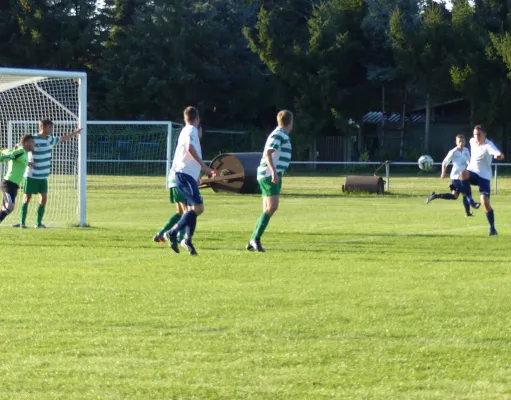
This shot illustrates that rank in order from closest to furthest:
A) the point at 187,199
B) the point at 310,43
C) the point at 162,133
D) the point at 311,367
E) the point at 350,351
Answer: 1. the point at 311,367
2. the point at 350,351
3. the point at 187,199
4. the point at 162,133
5. the point at 310,43

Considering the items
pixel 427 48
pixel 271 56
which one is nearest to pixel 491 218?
pixel 427 48

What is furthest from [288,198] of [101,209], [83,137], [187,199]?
[187,199]

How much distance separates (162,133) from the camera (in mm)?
50000

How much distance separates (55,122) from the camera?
73.3ft

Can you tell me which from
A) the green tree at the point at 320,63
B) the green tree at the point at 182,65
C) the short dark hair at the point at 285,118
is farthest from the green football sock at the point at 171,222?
the green tree at the point at 182,65

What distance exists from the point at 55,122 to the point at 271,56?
120 feet

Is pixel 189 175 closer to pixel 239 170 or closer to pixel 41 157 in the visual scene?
pixel 41 157

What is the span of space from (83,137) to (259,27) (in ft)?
136

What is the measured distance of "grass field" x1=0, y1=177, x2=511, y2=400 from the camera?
5887 millimetres

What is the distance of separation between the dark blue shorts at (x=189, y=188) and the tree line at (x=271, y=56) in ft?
138

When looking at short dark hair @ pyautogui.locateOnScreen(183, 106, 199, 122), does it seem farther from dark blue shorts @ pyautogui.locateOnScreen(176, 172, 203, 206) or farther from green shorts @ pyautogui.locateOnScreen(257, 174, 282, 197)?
green shorts @ pyautogui.locateOnScreen(257, 174, 282, 197)

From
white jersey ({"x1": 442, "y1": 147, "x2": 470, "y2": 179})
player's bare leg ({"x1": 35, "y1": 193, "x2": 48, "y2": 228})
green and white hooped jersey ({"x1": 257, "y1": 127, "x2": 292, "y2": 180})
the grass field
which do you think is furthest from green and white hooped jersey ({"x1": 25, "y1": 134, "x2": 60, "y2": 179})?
white jersey ({"x1": 442, "y1": 147, "x2": 470, "y2": 179})

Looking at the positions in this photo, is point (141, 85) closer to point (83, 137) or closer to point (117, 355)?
point (83, 137)

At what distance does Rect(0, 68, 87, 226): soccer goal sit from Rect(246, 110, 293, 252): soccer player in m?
4.84
